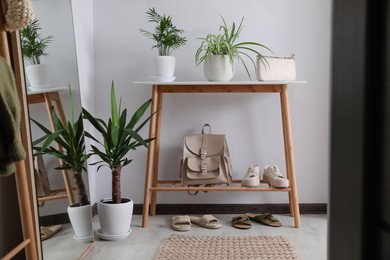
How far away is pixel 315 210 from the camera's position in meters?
3.12

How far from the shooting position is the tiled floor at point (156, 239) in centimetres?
208

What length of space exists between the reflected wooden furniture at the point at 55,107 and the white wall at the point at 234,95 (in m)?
0.99

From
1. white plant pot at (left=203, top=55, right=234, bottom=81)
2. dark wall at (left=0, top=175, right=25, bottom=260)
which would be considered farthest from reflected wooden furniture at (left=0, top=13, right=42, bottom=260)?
white plant pot at (left=203, top=55, right=234, bottom=81)

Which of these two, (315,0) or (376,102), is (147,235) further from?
(376,102)

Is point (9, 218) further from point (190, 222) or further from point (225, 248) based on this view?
point (190, 222)

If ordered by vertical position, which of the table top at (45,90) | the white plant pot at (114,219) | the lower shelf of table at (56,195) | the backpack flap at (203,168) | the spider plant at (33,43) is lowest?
the white plant pot at (114,219)

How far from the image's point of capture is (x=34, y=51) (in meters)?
1.85

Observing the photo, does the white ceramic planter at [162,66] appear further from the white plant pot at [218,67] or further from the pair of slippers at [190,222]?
the pair of slippers at [190,222]

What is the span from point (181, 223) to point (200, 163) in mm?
380

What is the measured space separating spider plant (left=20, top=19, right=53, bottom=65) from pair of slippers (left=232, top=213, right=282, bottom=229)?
154 cm

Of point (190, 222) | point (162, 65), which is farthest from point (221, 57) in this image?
point (190, 222)

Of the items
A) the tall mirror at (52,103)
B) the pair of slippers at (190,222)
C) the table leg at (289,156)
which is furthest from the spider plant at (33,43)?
the table leg at (289,156)

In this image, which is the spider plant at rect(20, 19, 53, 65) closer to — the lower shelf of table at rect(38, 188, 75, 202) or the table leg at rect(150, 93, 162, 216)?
the lower shelf of table at rect(38, 188, 75, 202)

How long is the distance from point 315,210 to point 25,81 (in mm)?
2125
